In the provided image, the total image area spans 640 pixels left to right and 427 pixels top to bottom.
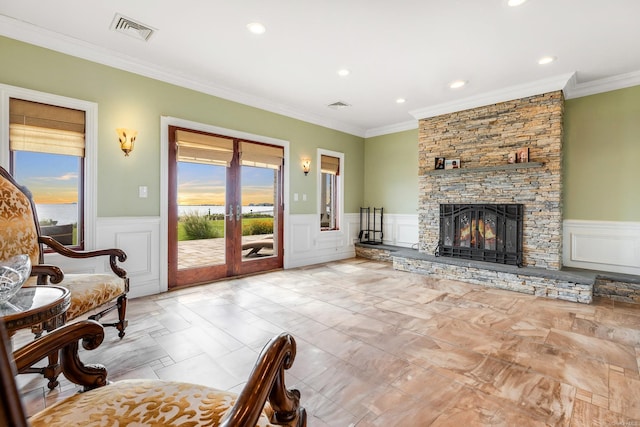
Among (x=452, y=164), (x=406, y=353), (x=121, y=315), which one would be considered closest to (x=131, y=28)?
(x=121, y=315)

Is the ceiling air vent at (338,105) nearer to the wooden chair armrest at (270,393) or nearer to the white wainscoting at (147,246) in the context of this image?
the white wainscoting at (147,246)

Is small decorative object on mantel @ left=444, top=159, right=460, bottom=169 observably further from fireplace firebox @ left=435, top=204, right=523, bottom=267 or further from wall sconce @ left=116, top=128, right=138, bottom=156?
wall sconce @ left=116, top=128, right=138, bottom=156

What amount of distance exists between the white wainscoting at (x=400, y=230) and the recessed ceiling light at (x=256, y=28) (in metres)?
4.39

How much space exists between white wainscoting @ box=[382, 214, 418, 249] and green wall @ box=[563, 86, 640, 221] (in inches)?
95.4

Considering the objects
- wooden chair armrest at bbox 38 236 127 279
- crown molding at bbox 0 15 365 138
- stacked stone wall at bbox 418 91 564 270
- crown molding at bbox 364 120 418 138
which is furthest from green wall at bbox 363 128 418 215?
wooden chair armrest at bbox 38 236 127 279

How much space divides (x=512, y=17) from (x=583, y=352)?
292 cm

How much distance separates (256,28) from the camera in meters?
2.96

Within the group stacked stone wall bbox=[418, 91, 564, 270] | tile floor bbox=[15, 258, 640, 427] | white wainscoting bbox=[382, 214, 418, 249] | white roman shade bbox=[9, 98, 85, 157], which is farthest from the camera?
white wainscoting bbox=[382, 214, 418, 249]

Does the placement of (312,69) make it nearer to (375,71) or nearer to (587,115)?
(375,71)

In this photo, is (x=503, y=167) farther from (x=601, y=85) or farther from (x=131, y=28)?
(x=131, y=28)

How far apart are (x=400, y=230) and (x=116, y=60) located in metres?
5.38

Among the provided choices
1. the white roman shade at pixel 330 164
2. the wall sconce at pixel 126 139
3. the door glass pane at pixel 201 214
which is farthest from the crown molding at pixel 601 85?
the wall sconce at pixel 126 139

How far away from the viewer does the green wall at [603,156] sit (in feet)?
13.0

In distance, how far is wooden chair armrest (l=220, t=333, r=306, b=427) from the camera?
28.5 inches
